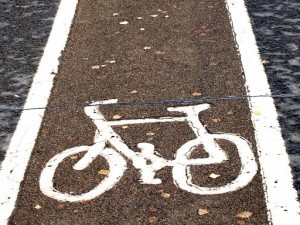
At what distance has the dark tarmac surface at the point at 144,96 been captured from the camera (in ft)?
16.7

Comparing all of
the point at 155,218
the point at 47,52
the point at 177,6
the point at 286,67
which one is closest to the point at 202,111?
the point at 286,67

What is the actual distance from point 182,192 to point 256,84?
209 centimetres

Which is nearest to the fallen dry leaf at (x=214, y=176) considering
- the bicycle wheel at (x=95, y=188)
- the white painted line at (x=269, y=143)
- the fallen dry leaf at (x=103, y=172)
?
the white painted line at (x=269, y=143)

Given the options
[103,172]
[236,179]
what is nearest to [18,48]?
[103,172]

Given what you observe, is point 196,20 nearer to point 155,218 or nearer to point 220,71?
point 220,71

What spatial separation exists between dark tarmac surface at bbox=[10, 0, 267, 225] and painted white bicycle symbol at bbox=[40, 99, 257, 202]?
0.20 ft

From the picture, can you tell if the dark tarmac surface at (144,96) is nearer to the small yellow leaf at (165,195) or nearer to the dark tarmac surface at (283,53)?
the small yellow leaf at (165,195)

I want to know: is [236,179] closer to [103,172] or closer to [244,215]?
[244,215]

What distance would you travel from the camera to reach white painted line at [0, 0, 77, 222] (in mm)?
5457

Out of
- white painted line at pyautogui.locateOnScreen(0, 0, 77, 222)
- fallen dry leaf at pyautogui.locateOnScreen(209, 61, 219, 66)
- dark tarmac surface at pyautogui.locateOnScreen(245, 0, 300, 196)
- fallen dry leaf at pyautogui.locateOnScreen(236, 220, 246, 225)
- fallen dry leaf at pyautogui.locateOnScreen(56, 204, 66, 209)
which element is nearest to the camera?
fallen dry leaf at pyautogui.locateOnScreen(236, 220, 246, 225)

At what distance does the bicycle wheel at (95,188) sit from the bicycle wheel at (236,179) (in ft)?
1.55

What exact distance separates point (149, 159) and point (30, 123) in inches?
54.2

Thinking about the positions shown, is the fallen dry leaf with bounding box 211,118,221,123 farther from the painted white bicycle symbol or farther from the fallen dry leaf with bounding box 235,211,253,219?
the fallen dry leaf with bounding box 235,211,253,219

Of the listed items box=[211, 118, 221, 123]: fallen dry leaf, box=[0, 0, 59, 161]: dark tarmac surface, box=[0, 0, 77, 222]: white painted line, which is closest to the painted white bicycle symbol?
box=[211, 118, 221, 123]: fallen dry leaf
